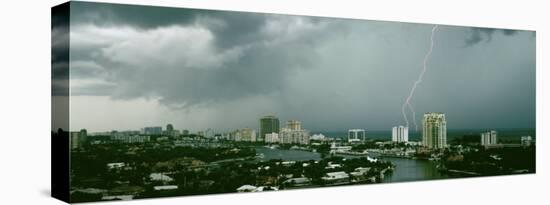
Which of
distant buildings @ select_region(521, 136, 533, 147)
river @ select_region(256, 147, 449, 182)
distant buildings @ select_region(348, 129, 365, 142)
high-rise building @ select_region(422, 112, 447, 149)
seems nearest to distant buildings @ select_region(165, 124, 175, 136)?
river @ select_region(256, 147, 449, 182)

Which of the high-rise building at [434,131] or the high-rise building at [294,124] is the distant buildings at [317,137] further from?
the high-rise building at [434,131]

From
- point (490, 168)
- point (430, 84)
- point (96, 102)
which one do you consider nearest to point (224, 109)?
point (96, 102)

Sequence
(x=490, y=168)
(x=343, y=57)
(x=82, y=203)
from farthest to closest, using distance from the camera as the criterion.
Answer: (x=490, y=168) < (x=343, y=57) < (x=82, y=203)

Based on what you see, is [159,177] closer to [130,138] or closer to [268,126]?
[130,138]

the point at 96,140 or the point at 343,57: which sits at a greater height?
the point at 343,57

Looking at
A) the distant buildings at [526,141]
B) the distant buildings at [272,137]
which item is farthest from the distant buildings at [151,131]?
the distant buildings at [526,141]

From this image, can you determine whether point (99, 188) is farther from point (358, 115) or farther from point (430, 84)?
point (430, 84)
